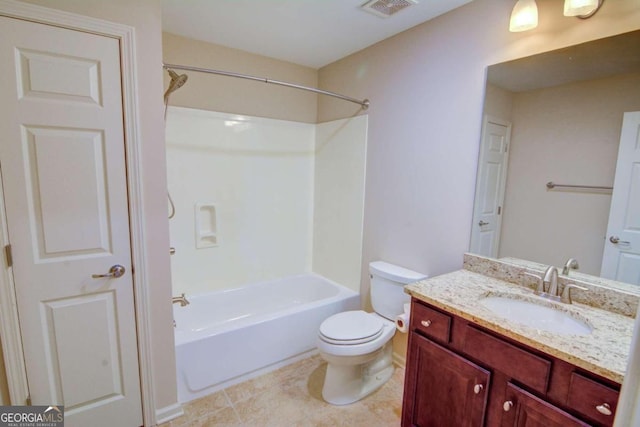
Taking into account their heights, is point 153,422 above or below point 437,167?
below

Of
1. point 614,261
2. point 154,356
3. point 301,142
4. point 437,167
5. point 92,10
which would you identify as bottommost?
point 154,356

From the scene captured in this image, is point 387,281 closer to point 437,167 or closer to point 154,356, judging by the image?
point 437,167

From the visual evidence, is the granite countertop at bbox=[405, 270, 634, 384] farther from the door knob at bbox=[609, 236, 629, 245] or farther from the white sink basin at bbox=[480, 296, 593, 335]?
the door knob at bbox=[609, 236, 629, 245]

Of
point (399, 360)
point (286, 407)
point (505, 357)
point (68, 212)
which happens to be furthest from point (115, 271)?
point (399, 360)

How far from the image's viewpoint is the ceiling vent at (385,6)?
5.95ft

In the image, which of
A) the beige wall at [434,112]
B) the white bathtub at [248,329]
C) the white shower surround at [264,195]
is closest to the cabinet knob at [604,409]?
the beige wall at [434,112]

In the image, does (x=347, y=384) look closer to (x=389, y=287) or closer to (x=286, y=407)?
(x=286, y=407)

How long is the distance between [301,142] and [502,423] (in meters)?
2.57

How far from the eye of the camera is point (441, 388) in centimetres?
145

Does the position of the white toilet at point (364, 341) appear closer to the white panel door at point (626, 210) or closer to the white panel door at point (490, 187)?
the white panel door at point (490, 187)

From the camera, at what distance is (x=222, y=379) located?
2082mm

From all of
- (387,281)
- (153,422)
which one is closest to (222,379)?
(153,422)

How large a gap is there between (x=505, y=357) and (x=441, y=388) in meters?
0.38

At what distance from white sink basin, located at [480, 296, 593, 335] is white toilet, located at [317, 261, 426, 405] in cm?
64
